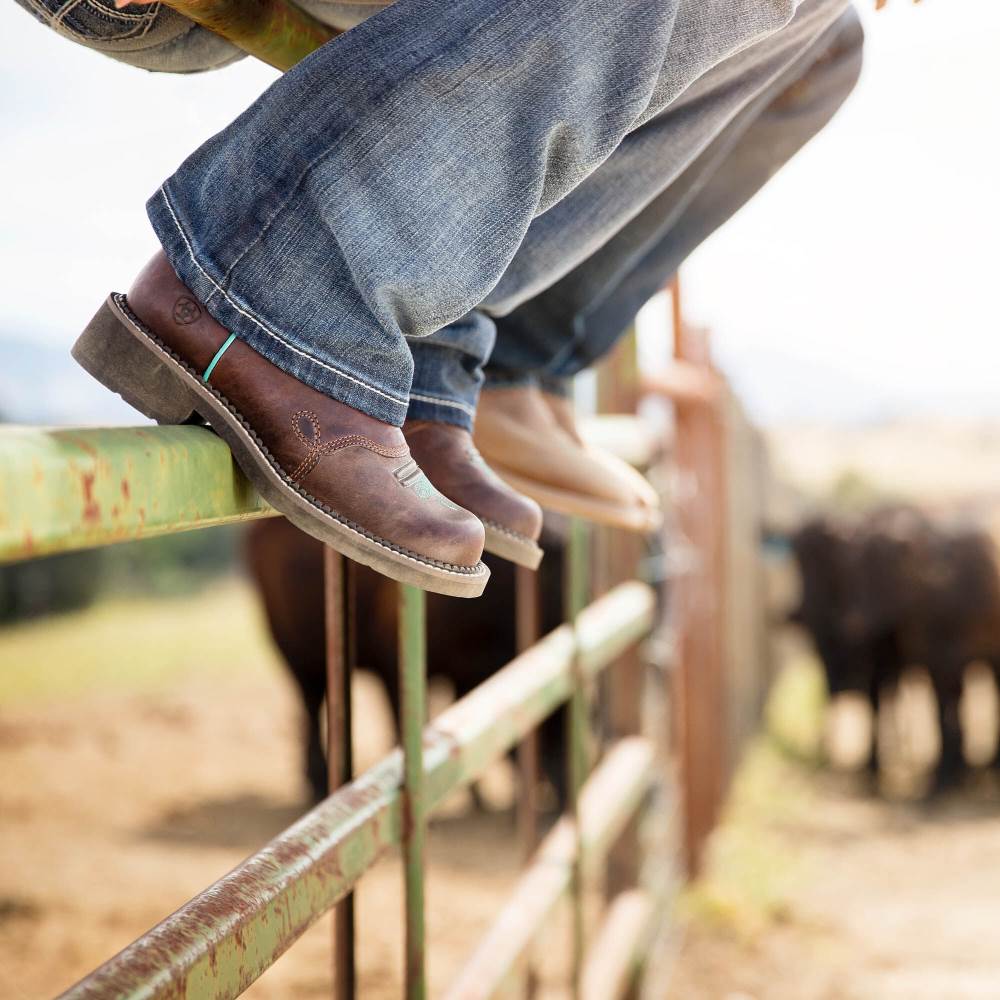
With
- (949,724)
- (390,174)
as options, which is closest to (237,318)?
(390,174)

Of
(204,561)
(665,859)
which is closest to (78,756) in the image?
(665,859)

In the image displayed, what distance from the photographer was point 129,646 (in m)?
9.34

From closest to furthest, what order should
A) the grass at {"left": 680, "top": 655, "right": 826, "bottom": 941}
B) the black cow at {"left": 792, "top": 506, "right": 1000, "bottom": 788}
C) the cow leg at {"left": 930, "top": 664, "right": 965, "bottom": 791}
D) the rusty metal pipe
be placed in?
the rusty metal pipe, the grass at {"left": 680, "top": 655, "right": 826, "bottom": 941}, the cow leg at {"left": 930, "top": 664, "right": 965, "bottom": 791}, the black cow at {"left": 792, "top": 506, "right": 1000, "bottom": 788}

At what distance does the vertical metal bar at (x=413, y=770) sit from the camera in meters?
1.13

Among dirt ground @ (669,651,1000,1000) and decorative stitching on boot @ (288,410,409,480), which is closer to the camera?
decorative stitching on boot @ (288,410,409,480)

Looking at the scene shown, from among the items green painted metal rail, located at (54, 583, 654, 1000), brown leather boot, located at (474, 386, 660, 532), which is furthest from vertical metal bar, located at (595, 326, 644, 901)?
brown leather boot, located at (474, 386, 660, 532)

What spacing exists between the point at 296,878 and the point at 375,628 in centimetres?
409

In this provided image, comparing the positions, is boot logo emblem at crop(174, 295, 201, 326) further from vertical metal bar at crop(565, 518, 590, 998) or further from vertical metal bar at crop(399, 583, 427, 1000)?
vertical metal bar at crop(565, 518, 590, 998)

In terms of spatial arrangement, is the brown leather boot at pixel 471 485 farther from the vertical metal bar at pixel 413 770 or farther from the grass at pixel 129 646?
the grass at pixel 129 646

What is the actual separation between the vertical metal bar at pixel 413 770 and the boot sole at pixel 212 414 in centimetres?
36

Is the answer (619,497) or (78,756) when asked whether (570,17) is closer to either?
(619,497)

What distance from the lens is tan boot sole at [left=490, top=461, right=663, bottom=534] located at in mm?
1172

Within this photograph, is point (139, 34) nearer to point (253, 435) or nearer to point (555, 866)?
point (253, 435)

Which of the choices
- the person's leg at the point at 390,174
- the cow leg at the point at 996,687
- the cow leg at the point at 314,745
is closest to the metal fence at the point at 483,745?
the person's leg at the point at 390,174
